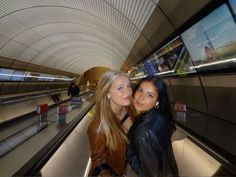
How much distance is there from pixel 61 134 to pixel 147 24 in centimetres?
561

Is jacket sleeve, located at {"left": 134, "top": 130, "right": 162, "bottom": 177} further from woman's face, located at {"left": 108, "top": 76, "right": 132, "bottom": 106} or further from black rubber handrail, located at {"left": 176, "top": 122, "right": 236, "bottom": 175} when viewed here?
black rubber handrail, located at {"left": 176, "top": 122, "right": 236, "bottom": 175}

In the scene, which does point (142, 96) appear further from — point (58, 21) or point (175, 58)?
point (58, 21)

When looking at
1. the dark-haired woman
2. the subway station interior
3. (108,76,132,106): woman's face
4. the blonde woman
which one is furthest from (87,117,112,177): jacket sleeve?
the subway station interior

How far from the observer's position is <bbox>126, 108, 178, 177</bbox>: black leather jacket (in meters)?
2.37

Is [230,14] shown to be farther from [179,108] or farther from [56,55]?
[56,55]

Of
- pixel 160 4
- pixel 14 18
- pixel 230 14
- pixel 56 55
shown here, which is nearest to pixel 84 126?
pixel 160 4

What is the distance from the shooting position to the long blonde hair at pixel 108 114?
273 cm

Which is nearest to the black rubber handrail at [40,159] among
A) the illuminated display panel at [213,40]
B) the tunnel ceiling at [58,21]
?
the illuminated display panel at [213,40]

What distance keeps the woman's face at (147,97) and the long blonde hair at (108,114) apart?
1.09ft

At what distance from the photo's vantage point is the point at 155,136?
2.40m

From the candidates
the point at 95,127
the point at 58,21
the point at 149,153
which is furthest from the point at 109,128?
the point at 58,21

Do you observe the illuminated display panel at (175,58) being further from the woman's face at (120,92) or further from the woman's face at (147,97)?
the woman's face at (147,97)

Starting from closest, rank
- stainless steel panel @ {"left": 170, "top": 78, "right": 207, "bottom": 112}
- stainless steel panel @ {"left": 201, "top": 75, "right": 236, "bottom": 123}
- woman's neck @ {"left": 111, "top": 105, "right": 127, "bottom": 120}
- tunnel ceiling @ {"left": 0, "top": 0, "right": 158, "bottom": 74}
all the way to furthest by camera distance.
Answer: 1. woman's neck @ {"left": 111, "top": 105, "right": 127, "bottom": 120}
2. stainless steel panel @ {"left": 201, "top": 75, "right": 236, "bottom": 123}
3. stainless steel panel @ {"left": 170, "top": 78, "right": 207, "bottom": 112}
4. tunnel ceiling @ {"left": 0, "top": 0, "right": 158, "bottom": 74}

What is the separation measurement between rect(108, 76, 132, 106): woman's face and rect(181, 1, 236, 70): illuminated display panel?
3.01 metres
